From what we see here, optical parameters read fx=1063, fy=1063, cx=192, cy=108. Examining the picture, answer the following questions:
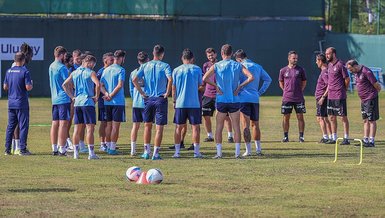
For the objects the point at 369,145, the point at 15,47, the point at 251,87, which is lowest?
the point at 369,145

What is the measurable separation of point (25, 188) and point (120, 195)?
161 centimetres

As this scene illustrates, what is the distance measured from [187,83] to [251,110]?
1922 mm

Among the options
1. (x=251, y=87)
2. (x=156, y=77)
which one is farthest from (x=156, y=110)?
(x=251, y=87)

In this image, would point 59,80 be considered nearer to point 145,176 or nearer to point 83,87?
point 83,87

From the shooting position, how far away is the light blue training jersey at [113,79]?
2044cm

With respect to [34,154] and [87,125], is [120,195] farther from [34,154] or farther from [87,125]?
[34,154]

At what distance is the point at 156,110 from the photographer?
19.5 metres

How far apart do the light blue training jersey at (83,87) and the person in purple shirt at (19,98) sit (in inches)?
48.4

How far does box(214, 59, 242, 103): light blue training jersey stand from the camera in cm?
1955

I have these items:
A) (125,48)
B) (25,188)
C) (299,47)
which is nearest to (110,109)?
(25,188)

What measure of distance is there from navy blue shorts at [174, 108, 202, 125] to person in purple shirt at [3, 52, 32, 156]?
293 centimetres

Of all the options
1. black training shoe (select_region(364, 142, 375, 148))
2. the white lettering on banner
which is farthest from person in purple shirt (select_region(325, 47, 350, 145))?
the white lettering on banner

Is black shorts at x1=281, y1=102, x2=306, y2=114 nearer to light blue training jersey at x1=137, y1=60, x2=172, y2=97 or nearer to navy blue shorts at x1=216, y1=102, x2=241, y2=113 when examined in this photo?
navy blue shorts at x1=216, y1=102, x2=241, y2=113

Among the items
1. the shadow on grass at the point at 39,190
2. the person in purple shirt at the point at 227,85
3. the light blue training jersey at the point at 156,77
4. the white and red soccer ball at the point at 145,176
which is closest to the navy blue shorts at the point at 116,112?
the light blue training jersey at the point at 156,77
